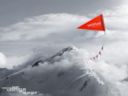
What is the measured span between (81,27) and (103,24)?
6075 mm

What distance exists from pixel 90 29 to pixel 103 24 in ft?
14.4

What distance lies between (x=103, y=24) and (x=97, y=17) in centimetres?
263

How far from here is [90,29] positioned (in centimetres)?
8025

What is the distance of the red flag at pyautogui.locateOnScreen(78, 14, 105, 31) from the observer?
267 feet

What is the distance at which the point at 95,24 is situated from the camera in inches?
3246

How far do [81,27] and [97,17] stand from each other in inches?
196

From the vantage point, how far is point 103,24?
270 feet

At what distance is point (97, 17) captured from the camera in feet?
267

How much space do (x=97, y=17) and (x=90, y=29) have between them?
3.91 meters

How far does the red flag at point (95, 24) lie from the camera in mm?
81250
